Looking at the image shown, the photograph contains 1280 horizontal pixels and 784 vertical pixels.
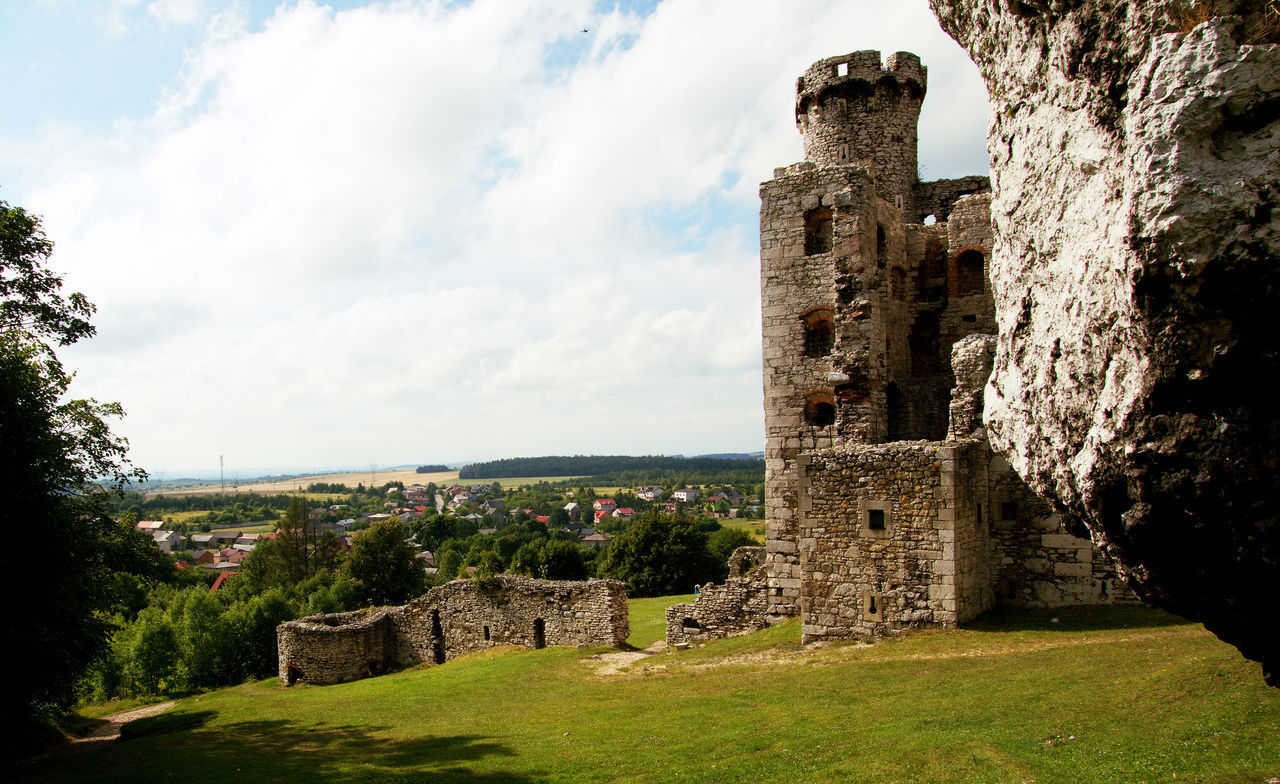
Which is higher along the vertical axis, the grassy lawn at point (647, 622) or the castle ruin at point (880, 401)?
the castle ruin at point (880, 401)

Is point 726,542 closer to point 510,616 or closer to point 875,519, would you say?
point 510,616

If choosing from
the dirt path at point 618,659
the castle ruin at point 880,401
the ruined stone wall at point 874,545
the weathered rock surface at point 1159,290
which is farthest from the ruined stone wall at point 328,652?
the weathered rock surface at point 1159,290

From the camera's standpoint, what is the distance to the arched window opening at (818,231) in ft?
72.4

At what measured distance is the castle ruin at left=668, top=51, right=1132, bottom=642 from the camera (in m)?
15.3

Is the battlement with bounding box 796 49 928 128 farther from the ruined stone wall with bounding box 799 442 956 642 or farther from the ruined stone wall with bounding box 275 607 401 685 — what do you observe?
the ruined stone wall with bounding box 275 607 401 685

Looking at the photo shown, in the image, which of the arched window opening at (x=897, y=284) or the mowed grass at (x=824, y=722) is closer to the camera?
the mowed grass at (x=824, y=722)

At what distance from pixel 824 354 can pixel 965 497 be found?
778 cm

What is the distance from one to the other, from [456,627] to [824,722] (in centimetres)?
2052

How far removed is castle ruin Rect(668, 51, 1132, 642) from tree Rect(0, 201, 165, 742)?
13676 millimetres

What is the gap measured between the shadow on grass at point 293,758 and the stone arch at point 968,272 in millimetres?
18988

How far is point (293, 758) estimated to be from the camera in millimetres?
14117

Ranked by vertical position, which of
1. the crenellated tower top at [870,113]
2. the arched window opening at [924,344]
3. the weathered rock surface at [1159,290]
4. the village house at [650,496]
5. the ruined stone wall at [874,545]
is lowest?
the village house at [650,496]

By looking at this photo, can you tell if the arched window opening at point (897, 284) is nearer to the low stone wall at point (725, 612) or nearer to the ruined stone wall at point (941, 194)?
the ruined stone wall at point (941, 194)

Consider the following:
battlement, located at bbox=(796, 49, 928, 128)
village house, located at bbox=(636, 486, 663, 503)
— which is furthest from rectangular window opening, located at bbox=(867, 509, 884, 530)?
village house, located at bbox=(636, 486, 663, 503)
